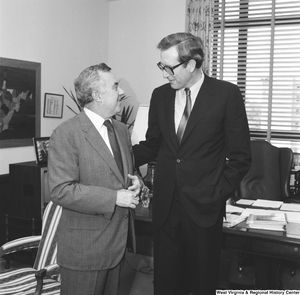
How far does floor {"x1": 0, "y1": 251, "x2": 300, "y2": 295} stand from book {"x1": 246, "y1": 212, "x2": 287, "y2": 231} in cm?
85

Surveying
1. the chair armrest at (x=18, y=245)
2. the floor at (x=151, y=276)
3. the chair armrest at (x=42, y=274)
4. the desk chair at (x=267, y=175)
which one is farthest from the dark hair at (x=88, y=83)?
the desk chair at (x=267, y=175)

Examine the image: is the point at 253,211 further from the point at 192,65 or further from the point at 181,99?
the point at 192,65

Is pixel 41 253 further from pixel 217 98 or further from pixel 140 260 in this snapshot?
pixel 140 260

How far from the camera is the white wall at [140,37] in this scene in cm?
563

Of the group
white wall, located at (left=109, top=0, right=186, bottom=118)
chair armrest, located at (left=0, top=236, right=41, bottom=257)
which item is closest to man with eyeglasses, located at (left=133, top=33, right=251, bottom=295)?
chair armrest, located at (left=0, top=236, right=41, bottom=257)

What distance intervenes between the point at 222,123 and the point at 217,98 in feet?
0.43

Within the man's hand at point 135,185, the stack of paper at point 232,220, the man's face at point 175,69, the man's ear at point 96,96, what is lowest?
the stack of paper at point 232,220

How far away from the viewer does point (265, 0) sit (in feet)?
17.7

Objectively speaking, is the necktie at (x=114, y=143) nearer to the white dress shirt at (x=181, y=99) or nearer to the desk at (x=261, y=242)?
the white dress shirt at (x=181, y=99)

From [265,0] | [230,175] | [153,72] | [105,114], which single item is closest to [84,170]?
[105,114]

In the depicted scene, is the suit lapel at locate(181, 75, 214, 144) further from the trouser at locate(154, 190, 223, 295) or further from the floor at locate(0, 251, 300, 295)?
the floor at locate(0, 251, 300, 295)

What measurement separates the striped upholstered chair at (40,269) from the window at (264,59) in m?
3.70

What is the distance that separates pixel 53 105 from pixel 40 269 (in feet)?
9.97

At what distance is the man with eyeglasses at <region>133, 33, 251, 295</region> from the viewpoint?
2.07m
